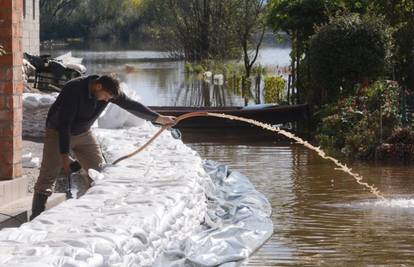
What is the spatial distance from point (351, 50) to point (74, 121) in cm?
1182

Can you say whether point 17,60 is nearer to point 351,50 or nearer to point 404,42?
point 351,50

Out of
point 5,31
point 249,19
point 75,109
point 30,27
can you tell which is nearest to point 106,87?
point 75,109

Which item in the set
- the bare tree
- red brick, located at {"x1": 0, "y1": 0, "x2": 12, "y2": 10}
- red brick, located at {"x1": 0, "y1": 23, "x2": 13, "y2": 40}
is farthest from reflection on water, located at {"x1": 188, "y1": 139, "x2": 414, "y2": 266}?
the bare tree

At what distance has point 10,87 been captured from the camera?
9.92 m

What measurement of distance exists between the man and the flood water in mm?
1550

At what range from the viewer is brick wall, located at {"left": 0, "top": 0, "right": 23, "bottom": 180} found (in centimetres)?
991

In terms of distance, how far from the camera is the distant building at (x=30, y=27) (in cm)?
2758

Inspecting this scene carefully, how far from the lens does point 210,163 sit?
46.7ft

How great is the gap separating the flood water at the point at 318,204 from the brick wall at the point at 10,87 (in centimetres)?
154

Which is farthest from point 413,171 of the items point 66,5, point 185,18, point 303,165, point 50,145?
point 66,5

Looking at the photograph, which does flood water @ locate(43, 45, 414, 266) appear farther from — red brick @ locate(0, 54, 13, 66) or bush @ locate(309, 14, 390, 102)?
bush @ locate(309, 14, 390, 102)

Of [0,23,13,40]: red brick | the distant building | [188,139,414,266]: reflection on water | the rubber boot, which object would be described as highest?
the distant building

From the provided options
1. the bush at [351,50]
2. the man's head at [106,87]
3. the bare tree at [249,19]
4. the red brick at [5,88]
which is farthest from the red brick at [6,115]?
the bare tree at [249,19]

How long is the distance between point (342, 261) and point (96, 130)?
620 cm
